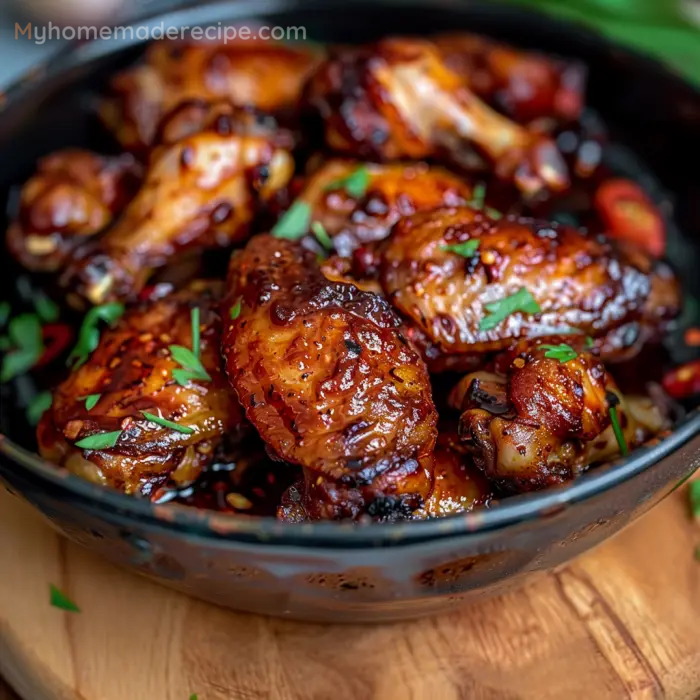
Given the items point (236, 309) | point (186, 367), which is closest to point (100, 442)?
point (186, 367)

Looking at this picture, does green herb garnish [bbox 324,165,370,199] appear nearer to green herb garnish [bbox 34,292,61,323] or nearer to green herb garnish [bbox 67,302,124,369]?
green herb garnish [bbox 67,302,124,369]

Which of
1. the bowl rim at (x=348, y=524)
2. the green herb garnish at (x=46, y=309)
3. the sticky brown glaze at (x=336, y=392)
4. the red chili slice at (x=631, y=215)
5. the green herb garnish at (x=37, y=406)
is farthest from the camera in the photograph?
the red chili slice at (x=631, y=215)

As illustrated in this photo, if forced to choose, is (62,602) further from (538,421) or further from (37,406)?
(538,421)

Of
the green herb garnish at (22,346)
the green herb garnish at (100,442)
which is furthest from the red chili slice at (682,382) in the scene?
the green herb garnish at (22,346)

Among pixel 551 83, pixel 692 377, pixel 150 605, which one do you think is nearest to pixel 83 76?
pixel 551 83

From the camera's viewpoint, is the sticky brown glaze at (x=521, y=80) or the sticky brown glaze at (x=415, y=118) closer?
the sticky brown glaze at (x=415, y=118)

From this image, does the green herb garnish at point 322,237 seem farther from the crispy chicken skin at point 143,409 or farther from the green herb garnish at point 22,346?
the green herb garnish at point 22,346
